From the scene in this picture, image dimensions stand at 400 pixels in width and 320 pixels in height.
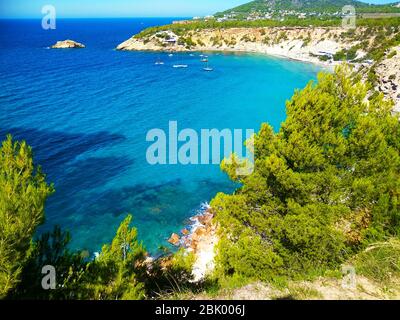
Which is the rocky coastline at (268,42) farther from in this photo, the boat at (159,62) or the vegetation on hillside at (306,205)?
the vegetation on hillside at (306,205)

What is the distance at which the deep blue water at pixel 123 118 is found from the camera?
28.0 meters

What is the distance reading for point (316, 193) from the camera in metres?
14.9

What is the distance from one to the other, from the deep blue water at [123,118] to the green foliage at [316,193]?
10757 millimetres

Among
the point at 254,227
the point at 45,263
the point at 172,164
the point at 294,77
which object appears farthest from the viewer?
the point at 294,77

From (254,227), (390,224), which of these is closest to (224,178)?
(254,227)

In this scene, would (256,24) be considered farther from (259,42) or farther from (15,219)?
(15,219)

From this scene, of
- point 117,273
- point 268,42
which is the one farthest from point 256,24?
point 117,273

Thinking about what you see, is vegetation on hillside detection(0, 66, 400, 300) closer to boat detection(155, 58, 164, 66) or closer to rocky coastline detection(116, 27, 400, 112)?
rocky coastline detection(116, 27, 400, 112)

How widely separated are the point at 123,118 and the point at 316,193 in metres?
43.2

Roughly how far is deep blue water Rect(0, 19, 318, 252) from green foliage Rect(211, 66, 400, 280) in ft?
35.3

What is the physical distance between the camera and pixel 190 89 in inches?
2862

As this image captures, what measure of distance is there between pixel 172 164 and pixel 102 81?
5038 cm
